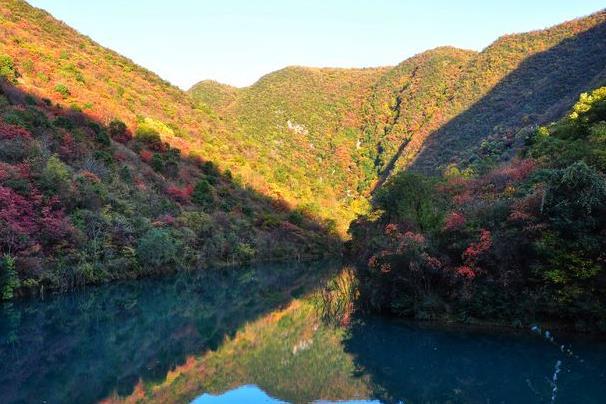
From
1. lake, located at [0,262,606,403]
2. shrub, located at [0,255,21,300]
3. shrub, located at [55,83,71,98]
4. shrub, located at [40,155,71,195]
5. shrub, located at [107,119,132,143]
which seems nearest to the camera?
lake, located at [0,262,606,403]

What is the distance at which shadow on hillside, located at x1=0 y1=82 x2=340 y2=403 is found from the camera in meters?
16.0

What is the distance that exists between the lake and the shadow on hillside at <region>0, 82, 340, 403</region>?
0.08 meters

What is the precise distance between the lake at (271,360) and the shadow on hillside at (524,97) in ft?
158

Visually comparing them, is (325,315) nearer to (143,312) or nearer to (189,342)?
(189,342)

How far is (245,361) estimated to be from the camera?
18688mm

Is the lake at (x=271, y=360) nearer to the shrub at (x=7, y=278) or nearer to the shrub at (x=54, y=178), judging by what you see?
the shrub at (x=7, y=278)

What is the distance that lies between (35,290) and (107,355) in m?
14.1

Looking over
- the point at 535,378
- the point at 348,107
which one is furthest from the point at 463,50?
the point at 535,378

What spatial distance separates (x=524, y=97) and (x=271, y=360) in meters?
74.4

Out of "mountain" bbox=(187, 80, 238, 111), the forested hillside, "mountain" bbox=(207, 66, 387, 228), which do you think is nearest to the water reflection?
the forested hillside

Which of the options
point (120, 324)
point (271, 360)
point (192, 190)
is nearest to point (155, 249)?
point (120, 324)

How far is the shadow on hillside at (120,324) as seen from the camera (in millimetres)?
15992

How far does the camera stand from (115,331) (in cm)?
2350

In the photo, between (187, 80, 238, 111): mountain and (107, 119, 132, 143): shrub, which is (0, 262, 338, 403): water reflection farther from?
(187, 80, 238, 111): mountain
